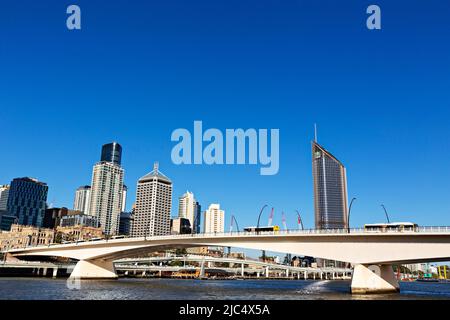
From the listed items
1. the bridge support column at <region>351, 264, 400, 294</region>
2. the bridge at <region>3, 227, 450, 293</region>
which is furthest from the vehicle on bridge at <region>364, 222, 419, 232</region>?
the bridge support column at <region>351, 264, 400, 294</region>

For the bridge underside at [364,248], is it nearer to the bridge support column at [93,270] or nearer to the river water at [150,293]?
the river water at [150,293]

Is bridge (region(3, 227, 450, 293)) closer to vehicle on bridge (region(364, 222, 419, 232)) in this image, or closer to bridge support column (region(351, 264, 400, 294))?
bridge support column (region(351, 264, 400, 294))

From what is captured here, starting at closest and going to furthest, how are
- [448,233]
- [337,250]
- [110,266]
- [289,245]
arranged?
[448,233] < [337,250] < [289,245] < [110,266]

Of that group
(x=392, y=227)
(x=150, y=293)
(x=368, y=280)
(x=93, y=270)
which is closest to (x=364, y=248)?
(x=392, y=227)

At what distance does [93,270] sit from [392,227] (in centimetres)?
6796

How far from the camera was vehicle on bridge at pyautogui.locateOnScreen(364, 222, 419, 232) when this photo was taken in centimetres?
5562

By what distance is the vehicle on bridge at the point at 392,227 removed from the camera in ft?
182

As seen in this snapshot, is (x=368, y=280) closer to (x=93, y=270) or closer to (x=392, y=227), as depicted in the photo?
(x=392, y=227)
